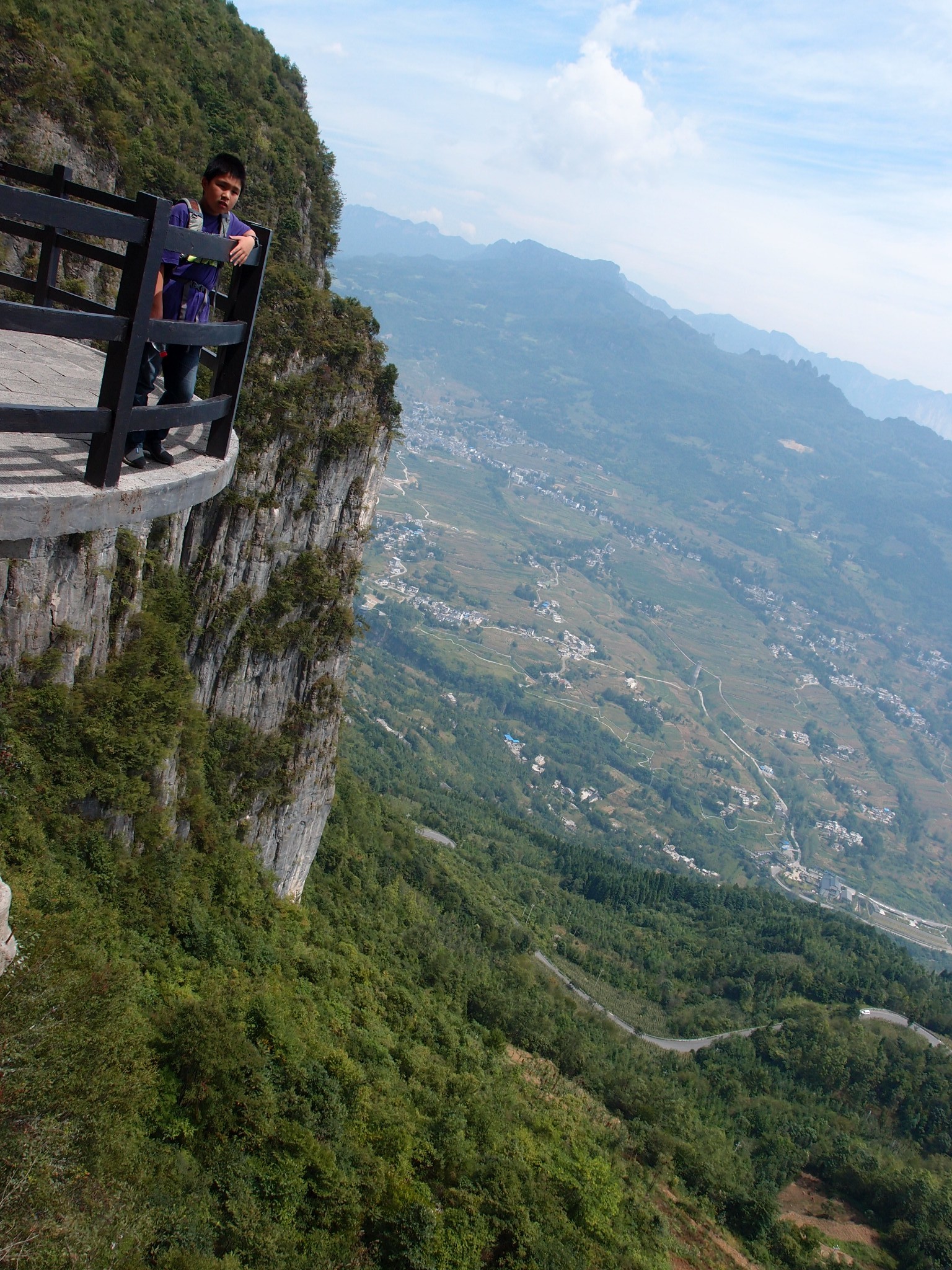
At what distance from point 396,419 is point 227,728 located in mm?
11003

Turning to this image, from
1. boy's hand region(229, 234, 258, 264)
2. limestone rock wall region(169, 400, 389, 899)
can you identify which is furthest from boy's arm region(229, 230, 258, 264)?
limestone rock wall region(169, 400, 389, 899)

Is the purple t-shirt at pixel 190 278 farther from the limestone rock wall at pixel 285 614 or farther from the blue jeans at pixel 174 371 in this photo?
the limestone rock wall at pixel 285 614

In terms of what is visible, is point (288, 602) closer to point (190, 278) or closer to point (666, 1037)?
point (190, 278)

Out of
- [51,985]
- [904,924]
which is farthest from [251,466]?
[904,924]

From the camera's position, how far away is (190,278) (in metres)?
4.04

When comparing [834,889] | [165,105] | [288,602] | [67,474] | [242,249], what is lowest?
[834,889]

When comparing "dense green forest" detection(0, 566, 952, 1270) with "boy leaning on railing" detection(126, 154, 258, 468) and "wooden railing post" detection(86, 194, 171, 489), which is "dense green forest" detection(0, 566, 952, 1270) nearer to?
"boy leaning on railing" detection(126, 154, 258, 468)

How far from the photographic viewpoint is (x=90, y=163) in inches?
705

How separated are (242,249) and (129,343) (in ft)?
3.92

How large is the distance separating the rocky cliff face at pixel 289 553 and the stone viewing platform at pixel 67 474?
11.3 meters

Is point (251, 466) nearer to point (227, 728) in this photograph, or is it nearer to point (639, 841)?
point (227, 728)

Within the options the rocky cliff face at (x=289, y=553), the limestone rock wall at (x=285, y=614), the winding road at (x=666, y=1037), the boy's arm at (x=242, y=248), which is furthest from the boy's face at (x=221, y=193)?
the winding road at (x=666, y=1037)

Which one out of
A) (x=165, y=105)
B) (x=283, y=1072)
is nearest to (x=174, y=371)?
(x=283, y=1072)

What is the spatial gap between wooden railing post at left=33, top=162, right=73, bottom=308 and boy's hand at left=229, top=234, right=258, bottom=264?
1.61 meters
